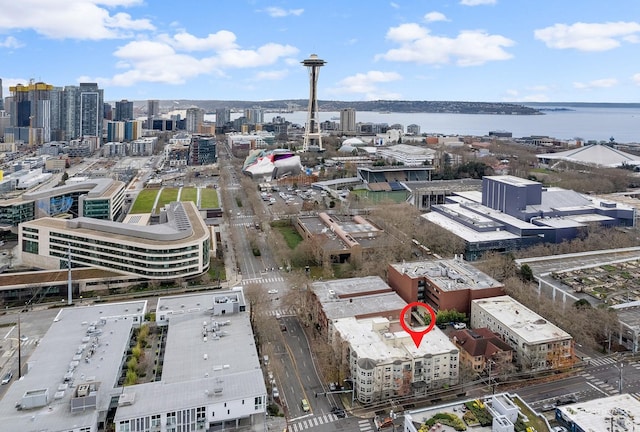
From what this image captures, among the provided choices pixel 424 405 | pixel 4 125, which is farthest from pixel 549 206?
pixel 4 125

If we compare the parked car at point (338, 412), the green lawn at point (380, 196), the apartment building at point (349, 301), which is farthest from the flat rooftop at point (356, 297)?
the green lawn at point (380, 196)

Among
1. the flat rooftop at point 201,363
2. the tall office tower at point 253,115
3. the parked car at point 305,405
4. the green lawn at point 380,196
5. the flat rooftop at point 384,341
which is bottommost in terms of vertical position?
the parked car at point 305,405

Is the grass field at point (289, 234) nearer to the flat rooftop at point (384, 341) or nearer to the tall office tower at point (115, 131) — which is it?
the flat rooftop at point (384, 341)

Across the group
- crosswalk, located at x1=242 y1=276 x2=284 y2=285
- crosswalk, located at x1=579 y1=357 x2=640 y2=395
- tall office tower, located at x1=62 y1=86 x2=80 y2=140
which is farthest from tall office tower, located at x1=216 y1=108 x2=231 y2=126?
crosswalk, located at x1=579 y1=357 x2=640 y2=395

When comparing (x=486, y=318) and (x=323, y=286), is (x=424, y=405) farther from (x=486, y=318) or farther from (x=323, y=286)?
(x=323, y=286)

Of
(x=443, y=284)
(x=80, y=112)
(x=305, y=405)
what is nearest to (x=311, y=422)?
(x=305, y=405)

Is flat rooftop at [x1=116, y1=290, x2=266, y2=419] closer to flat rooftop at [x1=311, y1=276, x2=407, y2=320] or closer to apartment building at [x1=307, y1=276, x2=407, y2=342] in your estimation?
apartment building at [x1=307, y1=276, x2=407, y2=342]

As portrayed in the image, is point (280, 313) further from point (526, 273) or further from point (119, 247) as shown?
point (526, 273)
